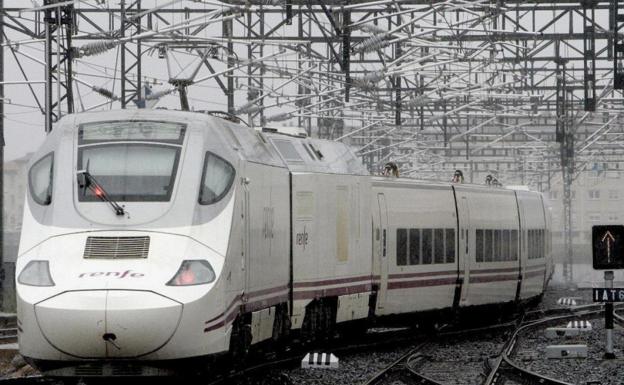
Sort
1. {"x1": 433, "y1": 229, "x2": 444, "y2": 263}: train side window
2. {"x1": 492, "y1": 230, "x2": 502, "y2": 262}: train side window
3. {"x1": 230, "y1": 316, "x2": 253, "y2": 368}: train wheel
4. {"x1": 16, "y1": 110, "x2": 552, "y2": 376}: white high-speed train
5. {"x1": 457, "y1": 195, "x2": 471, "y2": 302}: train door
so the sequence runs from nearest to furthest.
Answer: {"x1": 16, "y1": 110, "x2": 552, "y2": 376}: white high-speed train < {"x1": 230, "y1": 316, "x2": 253, "y2": 368}: train wheel < {"x1": 433, "y1": 229, "x2": 444, "y2": 263}: train side window < {"x1": 457, "y1": 195, "x2": 471, "y2": 302}: train door < {"x1": 492, "y1": 230, "x2": 502, "y2": 262}: train side window

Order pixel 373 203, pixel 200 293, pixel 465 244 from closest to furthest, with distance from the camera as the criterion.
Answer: pixel 200 293
pixel 373 203
pixel 465 244

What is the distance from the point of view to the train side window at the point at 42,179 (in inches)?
538

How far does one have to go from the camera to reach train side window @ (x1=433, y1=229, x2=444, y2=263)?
24.4 metres

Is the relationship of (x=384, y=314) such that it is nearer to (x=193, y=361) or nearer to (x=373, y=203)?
(x=373, y=203)

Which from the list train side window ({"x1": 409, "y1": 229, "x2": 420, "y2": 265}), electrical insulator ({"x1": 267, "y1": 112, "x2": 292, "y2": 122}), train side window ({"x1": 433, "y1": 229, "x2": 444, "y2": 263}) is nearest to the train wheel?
train side window ({"x1": 409, "y1": 229, "x2": 420, "y2": 265})

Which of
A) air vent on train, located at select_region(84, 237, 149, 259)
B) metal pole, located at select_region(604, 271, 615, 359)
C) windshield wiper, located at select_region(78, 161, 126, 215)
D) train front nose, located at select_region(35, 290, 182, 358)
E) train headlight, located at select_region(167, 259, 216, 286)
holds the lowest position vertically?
metal pole, located at select_region(604, 271, 615, 359)

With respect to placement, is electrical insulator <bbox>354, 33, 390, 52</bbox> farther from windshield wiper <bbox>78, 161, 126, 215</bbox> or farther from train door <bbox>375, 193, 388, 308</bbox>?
windshield wiper <bbox>78, 161, 126, 215</bbox>

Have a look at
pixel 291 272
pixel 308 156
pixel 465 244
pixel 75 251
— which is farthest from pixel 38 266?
pixel 465 244

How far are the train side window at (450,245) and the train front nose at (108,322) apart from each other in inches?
508

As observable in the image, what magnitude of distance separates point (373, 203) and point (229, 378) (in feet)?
23.2

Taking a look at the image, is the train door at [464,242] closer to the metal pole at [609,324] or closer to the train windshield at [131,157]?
the metal pole at [609,324]

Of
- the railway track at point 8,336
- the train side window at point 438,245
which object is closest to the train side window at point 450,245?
the train side window at point 438,245

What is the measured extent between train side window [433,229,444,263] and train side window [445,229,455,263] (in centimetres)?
21

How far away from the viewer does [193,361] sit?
1292cm
